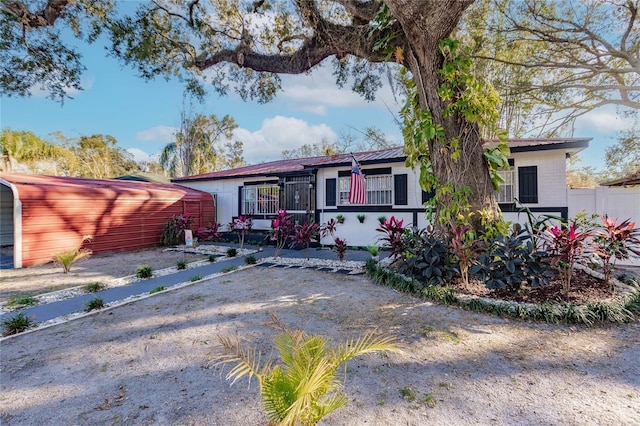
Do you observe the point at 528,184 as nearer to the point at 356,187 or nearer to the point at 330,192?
the point at 356,187

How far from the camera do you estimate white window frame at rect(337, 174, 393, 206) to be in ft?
30.2

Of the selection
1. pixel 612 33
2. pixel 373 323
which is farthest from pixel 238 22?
pixel 612 33

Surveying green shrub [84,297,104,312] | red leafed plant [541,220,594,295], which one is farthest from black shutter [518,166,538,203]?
green shrub [84,297,104,312]

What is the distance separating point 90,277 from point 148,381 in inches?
197

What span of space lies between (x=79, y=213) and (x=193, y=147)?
1566cm

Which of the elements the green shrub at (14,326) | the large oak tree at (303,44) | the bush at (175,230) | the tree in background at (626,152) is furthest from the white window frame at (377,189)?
the tree in background at (626,152)

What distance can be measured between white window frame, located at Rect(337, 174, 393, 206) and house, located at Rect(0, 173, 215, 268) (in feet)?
21.4

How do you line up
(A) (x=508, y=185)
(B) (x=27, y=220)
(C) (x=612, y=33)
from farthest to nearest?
1. (C) (x=612, y=33)
2. (A) (x=508, y=185)
3. (B) (x=27, y=220)

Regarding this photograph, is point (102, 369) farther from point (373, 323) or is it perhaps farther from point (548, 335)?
point (548, 335)

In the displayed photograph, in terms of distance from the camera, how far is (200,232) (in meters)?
10.4

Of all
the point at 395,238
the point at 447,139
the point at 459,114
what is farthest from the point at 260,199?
the point at 459,114

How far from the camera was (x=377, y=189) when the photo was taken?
30.8ft

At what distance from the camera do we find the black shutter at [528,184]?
745 centimetres

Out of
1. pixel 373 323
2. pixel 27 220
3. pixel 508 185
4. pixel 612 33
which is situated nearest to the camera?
pixel 373 323
